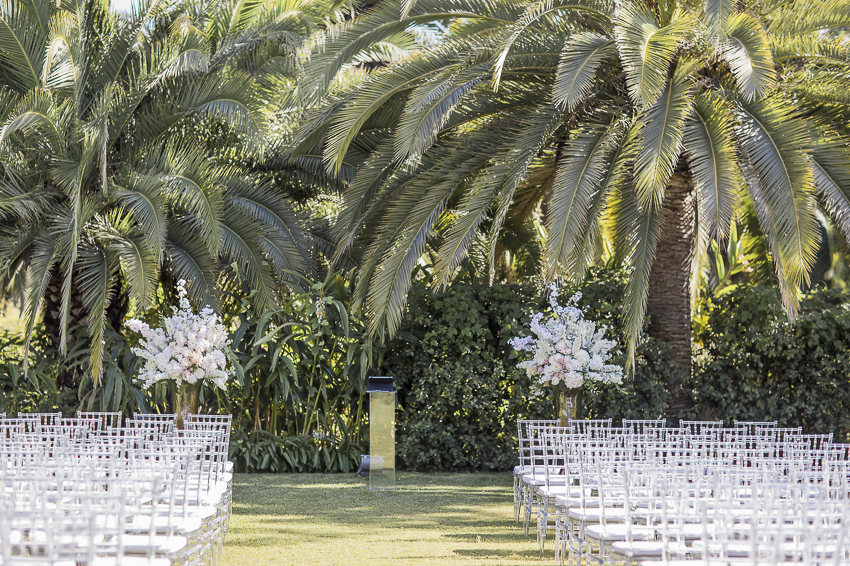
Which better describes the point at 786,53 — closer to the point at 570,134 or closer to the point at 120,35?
the point at 570,134

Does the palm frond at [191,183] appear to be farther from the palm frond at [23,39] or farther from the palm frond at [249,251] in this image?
the palm frond at [23,39]

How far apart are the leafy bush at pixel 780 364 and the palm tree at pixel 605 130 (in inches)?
28.4

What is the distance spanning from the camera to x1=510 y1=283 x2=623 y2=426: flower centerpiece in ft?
26.2

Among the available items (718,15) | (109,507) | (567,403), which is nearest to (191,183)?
(567,403)

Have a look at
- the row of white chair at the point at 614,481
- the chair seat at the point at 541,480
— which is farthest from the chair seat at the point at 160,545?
the chair seat at the point at 541,480

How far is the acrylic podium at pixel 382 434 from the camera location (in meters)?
8.73

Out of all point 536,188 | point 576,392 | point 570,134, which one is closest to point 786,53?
point 570,134

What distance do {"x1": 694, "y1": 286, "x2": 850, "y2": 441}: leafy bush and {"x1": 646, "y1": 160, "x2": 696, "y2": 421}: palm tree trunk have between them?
0.34m

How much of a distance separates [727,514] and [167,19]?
8538 millimetres

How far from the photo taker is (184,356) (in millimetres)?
8117

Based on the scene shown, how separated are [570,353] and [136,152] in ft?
17.3

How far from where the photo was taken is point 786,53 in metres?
7.82

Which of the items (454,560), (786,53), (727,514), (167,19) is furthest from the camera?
(167,19)

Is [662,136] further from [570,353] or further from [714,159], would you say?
[570,353]
